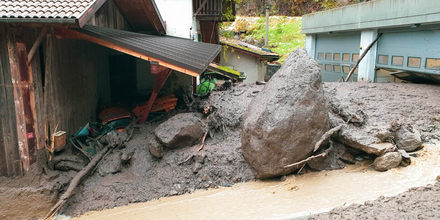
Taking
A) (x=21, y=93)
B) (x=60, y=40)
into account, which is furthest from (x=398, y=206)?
(x=60, y=40)

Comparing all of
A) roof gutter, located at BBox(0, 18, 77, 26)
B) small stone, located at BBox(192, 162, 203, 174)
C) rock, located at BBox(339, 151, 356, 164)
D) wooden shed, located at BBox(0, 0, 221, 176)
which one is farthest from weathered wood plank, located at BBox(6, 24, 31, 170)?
rock, located at BBox(339, 151, 356, 164)

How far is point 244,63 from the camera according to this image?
1808cm

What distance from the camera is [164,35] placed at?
1146 cm

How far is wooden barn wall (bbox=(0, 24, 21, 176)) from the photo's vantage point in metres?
5.91

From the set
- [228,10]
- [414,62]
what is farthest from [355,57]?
[228,10]

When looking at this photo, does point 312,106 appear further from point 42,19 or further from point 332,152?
point 42,19

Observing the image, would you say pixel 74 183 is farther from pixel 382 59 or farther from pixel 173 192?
pixel 382 59

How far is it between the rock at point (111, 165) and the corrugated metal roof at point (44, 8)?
338 cm

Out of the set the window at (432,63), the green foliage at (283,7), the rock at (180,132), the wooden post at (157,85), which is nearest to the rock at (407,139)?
the window at (432,63)

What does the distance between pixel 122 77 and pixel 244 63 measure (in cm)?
872

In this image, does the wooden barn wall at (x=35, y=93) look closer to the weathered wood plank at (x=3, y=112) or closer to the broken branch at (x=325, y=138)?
the weathered wood plank at (x=3, y=112)

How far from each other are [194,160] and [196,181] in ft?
1.96

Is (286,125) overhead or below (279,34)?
below

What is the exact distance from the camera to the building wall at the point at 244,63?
58.7 ft
